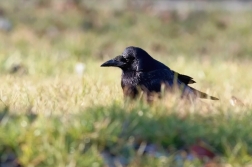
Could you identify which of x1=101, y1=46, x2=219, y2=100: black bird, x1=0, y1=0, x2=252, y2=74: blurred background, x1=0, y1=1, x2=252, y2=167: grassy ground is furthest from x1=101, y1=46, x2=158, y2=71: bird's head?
x1=0, y1=0, x2=252, y2=74: blurred background

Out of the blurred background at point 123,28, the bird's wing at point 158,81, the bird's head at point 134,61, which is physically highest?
the blurred background at point 123,28

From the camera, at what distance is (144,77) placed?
5.74 m

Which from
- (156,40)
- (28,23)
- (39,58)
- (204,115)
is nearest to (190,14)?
(156,40)

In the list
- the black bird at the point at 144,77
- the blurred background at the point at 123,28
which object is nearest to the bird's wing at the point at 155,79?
the black bird at the point at 144,77

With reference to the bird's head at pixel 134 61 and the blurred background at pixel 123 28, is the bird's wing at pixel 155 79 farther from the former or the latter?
the blurred background at pixel 123 28

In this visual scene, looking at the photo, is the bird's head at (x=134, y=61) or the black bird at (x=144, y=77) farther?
the bird's head at (x=134, y=61)

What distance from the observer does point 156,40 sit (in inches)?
543

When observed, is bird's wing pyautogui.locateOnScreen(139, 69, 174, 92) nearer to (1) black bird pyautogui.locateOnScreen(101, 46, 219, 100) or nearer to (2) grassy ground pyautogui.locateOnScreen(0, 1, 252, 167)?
(1) black bird pyautogui.locateOnScreen(101, 46, 219, 100)

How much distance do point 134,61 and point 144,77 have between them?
9.3 inches

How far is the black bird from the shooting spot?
5.59 meters

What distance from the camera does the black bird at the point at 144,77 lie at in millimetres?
5590

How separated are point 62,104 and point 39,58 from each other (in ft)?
15.2

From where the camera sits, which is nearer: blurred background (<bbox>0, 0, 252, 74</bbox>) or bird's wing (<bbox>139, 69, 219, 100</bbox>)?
bird's wing (<bbox>139, 69, 219, 100</bbox>)

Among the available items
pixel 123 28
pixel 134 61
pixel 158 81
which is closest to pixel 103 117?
pixel 158 81
